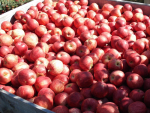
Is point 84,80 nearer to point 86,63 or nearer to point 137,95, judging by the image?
point 86,63

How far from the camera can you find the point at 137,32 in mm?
3150

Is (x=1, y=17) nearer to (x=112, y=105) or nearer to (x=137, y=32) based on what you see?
(x=137, y=32)

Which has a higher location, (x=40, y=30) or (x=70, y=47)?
(x=40, y=30)

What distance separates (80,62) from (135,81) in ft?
2.66

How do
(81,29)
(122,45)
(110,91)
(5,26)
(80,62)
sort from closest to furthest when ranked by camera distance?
1. (110,91)
2. (80,62)
3. (122,45)
4. (81,29)
5. (5,26)

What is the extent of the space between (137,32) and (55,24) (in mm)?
1681

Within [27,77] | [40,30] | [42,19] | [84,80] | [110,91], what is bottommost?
[110,91]

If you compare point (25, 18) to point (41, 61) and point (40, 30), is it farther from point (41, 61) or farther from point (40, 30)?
point (41, 61)

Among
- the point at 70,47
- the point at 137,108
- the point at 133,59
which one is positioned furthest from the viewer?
the point at 70,47

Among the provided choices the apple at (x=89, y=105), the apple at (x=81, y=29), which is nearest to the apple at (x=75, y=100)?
the apple at (x=89, y=105)

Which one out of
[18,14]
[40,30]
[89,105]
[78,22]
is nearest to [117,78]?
[89,105]

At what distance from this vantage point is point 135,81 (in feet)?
6.92

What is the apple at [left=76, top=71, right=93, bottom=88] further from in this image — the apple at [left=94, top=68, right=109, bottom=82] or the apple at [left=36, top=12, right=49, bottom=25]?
the apple at [left=36, top=12, right=49, bottom=25]

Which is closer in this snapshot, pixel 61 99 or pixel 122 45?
pixel 61 99
